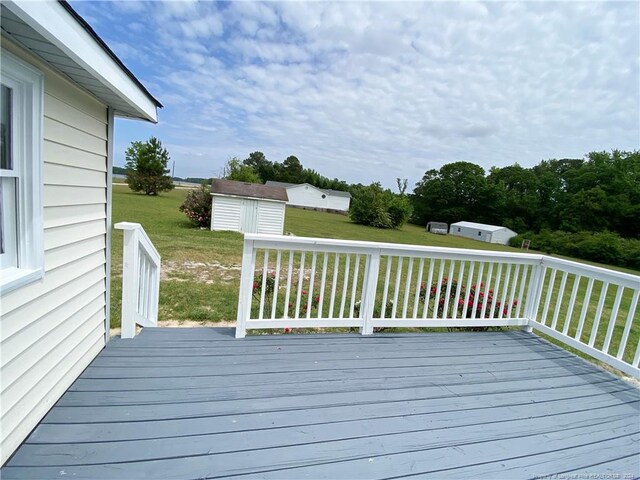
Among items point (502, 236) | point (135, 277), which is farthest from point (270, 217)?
point (502, 236)

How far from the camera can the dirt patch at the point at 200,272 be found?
19.6ft

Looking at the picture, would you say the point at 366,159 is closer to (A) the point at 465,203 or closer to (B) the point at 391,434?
(A) the point at 465,203

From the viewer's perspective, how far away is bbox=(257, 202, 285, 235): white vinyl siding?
13703 mm

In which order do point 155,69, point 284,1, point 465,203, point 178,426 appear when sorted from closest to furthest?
point 178,426 → point 284,1 → point 155,69 → point 465,203

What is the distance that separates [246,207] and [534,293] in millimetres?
11432

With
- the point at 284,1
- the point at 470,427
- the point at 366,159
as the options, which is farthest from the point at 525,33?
the point at 366,159

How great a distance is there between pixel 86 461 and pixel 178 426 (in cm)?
40

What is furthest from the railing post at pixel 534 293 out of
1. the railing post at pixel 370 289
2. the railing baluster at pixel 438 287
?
the railing post at pixel 370 289

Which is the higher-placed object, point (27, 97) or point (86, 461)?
point (27, 97)

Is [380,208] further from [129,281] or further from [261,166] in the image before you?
[261,166]

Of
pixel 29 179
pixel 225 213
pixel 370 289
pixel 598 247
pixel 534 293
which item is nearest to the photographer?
pixel 29 179

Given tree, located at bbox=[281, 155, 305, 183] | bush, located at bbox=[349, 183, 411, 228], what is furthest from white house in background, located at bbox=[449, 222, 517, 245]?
tree, located at bbox=[281, 155, 305, 183]

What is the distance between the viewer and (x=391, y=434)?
1767 millimetres

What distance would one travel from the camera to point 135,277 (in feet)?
8.50
